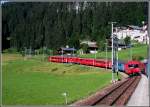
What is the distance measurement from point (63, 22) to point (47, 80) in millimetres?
6072

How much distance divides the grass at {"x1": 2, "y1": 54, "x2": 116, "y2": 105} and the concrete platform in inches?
110

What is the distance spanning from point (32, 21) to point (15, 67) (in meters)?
4.07

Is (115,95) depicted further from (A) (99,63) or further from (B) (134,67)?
(B) (134,67)

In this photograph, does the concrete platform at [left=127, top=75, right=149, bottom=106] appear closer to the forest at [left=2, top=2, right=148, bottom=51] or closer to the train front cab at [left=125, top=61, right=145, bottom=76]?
the train front cab at [left=125, top=61, right=145, bottom=76]

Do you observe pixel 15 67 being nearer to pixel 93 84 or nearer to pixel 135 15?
pixel 93 84

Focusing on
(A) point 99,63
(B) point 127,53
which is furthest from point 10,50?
(B) point 127,53

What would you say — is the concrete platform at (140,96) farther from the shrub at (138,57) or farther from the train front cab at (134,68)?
the train front cab at (134,68)

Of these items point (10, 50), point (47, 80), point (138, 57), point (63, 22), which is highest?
point (63, 22)

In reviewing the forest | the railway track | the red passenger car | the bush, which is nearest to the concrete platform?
the railway track

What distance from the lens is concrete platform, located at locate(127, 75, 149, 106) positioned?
29.5 metres

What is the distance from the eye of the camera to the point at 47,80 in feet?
131

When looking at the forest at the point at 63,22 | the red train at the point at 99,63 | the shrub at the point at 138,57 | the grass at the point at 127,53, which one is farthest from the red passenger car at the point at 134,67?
the forest at the point at 63,22

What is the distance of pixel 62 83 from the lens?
127ft

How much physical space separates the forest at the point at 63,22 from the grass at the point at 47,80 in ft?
5.54
